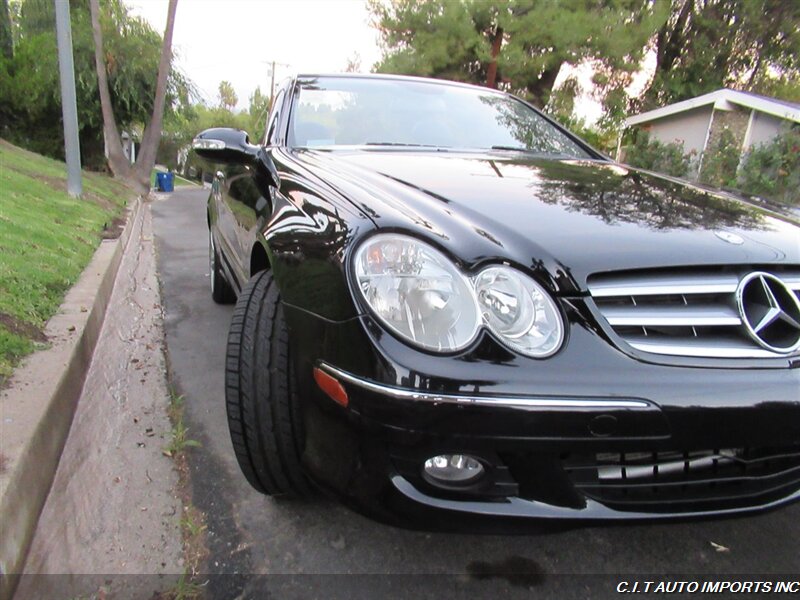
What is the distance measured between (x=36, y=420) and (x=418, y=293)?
1.56 m

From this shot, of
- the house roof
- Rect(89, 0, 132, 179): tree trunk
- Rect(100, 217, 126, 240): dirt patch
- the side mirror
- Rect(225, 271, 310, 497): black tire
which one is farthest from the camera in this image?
Rect(89, 0, 132, 179): tree trunk

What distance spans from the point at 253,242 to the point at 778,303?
5.79 feet

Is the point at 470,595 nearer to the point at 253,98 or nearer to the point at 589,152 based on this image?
the point at 589,152

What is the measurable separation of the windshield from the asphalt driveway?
1511 mm

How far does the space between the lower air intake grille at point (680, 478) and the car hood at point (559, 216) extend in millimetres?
431

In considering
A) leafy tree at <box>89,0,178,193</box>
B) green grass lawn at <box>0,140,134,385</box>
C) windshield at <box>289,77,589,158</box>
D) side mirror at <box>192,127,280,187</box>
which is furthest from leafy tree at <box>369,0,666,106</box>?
side mirror at <box>192,127,280,187</box>

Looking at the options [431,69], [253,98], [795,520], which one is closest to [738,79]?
[431,69]

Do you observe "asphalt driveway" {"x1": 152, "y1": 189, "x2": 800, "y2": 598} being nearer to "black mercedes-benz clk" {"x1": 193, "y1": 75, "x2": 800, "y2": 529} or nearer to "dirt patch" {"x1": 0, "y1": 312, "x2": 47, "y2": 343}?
"black mercedes-benz clk" {"x1": 193, "y1": 75, "x2": 800, "y2": 529}

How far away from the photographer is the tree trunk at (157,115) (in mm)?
16344

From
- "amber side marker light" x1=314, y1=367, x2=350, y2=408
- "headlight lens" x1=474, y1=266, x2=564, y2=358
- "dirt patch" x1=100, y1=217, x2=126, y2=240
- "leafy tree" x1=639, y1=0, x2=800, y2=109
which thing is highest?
"leafy tree" x1=639, y1=0, x2=800, y2=109

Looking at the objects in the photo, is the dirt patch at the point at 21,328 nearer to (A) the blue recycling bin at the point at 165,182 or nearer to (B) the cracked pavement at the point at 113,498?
(B) the cracked pavement at the point at 113,498

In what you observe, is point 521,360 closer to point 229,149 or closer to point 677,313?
point 677,313

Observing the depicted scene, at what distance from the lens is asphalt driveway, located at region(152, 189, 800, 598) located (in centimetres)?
169

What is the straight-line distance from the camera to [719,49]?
21609 mm
